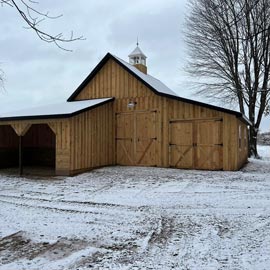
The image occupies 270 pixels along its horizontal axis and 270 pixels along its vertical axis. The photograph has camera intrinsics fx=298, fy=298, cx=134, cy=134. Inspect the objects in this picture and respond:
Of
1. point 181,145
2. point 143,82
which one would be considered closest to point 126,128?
point 143,82

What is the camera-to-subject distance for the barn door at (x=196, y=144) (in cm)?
1190

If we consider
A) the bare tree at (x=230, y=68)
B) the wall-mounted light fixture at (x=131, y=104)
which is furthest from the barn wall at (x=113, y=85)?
the bare tree at (x=230, y=68)

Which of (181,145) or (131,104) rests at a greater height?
(131,104)

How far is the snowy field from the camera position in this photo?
153 inches

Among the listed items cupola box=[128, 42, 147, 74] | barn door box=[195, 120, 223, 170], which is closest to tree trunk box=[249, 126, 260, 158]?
cupola box=[128, 42, 147, 74]

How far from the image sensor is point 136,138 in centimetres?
1352

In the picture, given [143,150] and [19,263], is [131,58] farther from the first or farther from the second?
[19,263]

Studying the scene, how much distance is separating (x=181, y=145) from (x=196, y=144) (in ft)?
2.16

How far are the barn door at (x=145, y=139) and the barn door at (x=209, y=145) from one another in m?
1.97

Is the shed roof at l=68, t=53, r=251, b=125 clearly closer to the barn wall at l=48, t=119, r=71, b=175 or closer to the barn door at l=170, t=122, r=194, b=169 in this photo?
the barn door at l=170, t=122, r=194, b=169

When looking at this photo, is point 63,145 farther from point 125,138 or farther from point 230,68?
point 230,68

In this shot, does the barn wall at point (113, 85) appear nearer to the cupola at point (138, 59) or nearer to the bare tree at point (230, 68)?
the cupola at point (138, 59)

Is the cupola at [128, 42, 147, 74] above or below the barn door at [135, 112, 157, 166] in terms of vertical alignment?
above

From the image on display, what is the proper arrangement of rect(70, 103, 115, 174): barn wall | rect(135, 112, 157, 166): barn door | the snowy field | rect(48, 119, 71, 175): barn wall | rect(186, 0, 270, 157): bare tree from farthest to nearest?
rect(186, 0, 270, 157): bare tree → rect(135, 112, 157, 166): barn door → rect(70, 103, 115, 174): barn wall → rect(48, 119, 71, 175): barn wall → the snowy field
